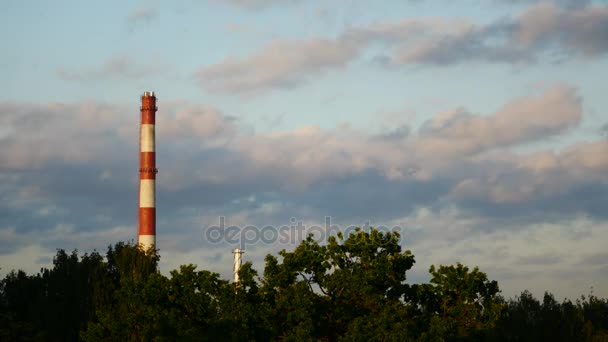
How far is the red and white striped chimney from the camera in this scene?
8656cm

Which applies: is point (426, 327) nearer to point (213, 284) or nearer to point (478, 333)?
point (478, 333)

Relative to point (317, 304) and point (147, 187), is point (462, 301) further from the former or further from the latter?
point (147, 187)

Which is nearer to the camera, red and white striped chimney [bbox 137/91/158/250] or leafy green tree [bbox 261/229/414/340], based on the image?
leafy green tree [bbox 261/229/414/340]

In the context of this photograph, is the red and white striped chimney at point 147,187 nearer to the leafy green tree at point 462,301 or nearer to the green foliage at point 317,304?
the green foliage at point 317,304

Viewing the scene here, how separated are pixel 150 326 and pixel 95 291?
30664mm

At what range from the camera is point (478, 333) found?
4975 centimetres

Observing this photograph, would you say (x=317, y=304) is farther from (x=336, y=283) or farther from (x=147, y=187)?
(x=147, y=187)

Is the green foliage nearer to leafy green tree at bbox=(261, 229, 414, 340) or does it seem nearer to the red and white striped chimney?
leafy green tree at bbox=(261, 229, 414, 340)

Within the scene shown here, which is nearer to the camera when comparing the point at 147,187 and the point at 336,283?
the point at 336,283

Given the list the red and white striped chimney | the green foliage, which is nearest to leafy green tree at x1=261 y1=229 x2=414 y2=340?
the green foliage

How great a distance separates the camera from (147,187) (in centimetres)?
8738

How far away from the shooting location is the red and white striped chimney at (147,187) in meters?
86.6

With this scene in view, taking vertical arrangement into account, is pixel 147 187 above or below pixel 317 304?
above

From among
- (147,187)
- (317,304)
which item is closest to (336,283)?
(317,304)
